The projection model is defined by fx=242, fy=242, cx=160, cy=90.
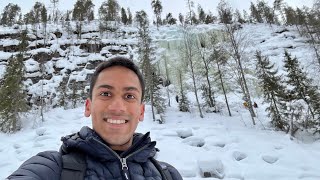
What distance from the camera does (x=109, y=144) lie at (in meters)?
2.07

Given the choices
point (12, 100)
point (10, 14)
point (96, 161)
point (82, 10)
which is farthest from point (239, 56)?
point (10, 14)

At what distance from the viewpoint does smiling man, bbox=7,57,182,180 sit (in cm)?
171

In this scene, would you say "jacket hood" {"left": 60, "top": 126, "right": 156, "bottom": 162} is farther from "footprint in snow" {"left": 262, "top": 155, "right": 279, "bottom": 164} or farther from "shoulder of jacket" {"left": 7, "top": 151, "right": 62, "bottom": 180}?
"footprint in snow" {"left": 262, "top": 155, "right": 279, "bottom": 164}

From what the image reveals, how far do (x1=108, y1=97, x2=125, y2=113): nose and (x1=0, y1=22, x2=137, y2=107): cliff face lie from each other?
31834mm

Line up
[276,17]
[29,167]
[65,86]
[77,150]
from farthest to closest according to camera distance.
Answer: [276,17] → [65,86] → [77,150] → [29,167]

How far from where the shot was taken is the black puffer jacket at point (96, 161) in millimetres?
1647

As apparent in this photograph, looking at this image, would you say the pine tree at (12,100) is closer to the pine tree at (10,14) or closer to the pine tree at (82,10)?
the pine tree at (82,10)

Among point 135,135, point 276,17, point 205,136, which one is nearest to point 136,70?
point 135,135

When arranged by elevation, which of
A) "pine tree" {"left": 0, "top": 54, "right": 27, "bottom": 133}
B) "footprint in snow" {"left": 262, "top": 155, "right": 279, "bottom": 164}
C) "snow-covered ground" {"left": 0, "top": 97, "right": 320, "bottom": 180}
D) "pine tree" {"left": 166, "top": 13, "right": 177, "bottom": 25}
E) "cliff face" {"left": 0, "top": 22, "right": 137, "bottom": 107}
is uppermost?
"pine tree" {"left": 166, "top": 13, "right": 177, "bottom": 25}

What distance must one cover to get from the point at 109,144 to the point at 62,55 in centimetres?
4793

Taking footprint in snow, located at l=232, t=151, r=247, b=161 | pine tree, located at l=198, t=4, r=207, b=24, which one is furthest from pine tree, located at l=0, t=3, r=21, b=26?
footprint in snow, located at l=232, t=151, r=247, b=161

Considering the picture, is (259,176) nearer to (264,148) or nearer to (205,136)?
(264,148)

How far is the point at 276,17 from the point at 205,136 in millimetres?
63202

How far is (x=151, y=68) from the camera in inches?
1078
